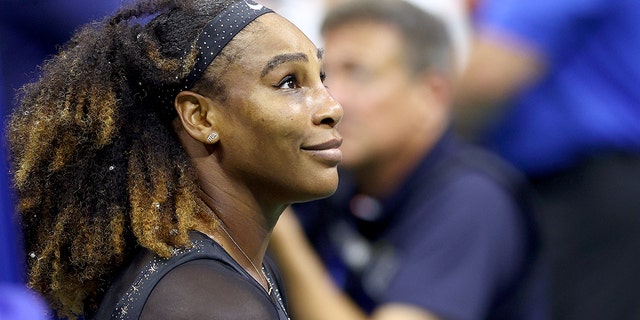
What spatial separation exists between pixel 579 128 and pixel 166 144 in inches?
91.7

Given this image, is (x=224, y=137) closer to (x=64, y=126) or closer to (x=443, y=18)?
(x=64, y=126)

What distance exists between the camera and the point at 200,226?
2.50 meters

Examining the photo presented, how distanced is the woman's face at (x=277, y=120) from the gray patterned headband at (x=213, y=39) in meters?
0.02

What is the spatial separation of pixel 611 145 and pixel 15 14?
2.33 m

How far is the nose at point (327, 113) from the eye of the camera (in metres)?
2.58

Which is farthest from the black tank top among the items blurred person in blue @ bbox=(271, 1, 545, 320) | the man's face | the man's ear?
the man's face

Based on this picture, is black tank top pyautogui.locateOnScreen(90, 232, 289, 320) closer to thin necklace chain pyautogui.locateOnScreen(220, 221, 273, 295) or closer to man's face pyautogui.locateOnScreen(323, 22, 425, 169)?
thin necklace chain pyautogui.locateOnScreen(220, 221, 273, 295)

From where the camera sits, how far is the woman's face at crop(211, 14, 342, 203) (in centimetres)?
252

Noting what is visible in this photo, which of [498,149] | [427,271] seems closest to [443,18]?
[498,149]

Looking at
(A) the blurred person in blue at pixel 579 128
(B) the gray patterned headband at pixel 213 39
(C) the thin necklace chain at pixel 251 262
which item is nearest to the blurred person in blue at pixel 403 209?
(A) the blurred person in blue at pixel 579 128

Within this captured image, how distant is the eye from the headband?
0.14 m

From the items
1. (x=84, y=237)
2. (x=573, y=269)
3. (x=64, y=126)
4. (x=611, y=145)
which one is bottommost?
(x=573, y=269)

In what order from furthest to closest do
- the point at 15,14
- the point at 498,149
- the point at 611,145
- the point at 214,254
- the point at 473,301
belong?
the point at 498,149, the point at 611,145, the point at 473,301, the point at 15,14, the point at 214,254

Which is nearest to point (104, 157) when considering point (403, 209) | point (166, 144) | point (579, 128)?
point (166, 144)
